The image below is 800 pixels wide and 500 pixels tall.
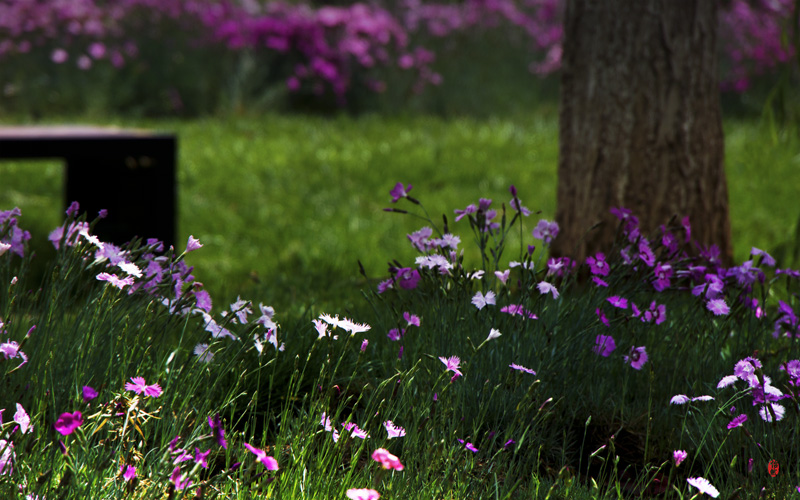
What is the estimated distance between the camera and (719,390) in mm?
2348

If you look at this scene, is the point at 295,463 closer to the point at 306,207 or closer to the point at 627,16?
the point at 627,16

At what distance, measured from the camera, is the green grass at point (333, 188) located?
16.0ft

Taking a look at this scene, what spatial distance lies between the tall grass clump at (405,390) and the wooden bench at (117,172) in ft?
6.40

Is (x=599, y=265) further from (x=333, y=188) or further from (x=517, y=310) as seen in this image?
(x=333, y=188)

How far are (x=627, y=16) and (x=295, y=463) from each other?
8.67 feet

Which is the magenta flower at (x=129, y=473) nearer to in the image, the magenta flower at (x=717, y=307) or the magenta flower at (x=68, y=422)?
the magenta flower at (x=68, y=422)

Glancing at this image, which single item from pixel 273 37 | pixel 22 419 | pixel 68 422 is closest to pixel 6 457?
pixel 22 419

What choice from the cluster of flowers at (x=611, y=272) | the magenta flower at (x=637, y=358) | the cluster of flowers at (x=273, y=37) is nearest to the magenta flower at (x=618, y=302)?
the cluster of flowers at (x=611, y=272)

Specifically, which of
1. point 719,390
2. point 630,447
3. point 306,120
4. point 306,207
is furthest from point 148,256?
point 306,120

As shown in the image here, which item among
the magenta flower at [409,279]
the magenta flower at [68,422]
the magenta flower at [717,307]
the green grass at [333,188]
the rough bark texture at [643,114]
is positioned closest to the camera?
the magenta flower at [68,422]

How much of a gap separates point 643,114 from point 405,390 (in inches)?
83.3

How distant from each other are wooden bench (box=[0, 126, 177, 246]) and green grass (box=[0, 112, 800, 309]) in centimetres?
39

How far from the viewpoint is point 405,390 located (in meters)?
2.12

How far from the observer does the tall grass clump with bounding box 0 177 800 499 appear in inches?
71.3
